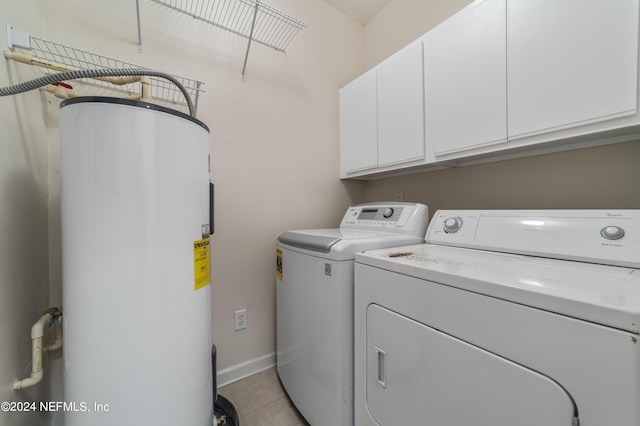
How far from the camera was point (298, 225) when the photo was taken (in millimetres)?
1792

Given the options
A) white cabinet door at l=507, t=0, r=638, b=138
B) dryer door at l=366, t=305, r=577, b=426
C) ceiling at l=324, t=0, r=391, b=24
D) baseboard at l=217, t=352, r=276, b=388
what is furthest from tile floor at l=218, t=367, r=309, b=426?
ceiling at l=324, t=0, r=391, b=24

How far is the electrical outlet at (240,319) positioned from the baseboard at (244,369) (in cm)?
24

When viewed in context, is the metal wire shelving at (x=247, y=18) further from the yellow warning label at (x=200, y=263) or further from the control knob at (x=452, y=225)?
the control knob at (x=452, y=225)

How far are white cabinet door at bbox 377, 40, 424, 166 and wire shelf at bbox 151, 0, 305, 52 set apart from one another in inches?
24.6

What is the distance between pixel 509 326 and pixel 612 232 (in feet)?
1.89

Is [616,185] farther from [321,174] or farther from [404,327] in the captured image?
[321,174]

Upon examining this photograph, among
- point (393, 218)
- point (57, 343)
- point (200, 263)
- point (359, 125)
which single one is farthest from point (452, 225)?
point (57, 343)

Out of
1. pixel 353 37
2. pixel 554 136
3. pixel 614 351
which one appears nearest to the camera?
pixel 614 351

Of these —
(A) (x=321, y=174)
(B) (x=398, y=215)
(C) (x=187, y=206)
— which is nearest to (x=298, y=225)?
(A) (x=321, y=174)

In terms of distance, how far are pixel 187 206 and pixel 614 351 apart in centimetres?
107

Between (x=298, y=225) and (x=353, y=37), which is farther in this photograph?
(x=353, y=37)

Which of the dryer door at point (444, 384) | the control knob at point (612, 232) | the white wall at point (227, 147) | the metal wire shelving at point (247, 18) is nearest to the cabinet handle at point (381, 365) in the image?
the dryer door at point (444, 384)

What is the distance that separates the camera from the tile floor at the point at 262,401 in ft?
4.01

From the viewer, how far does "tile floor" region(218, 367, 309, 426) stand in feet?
4.01
